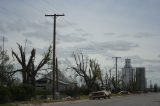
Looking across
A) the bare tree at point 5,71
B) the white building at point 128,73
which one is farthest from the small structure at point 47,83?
the white building at point 128,73

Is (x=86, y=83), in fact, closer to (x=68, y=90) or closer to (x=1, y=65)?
(x=68, y=90)

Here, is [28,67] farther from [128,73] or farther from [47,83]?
[128,73]

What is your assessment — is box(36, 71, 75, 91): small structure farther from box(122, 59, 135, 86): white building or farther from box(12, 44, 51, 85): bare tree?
box(122, 59, 135, 86): white building

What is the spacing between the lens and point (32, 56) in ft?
219

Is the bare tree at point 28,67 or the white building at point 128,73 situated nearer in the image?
the bare tree at point 28,67

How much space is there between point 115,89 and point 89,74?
98.7 feet

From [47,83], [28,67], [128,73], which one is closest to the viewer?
[28,67]

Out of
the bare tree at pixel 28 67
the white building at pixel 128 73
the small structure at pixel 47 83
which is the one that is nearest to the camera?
the bare tree at pixel 28 67

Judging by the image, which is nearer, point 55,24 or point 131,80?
point 55,24

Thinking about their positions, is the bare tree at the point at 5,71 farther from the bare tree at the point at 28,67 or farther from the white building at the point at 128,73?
the white building at the point at 128,73

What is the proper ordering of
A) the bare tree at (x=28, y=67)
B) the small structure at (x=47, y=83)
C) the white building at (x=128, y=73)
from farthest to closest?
the white building at (x=128, y=73)
the small structure at (x=47, y=83)
the bare tree at (x=28, y=67)

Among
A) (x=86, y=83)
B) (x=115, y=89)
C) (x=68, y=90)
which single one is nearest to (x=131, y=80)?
(x=115, y=89)

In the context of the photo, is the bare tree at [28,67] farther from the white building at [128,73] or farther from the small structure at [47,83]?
the white building at [128,73]

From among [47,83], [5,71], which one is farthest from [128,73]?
[5,71]
